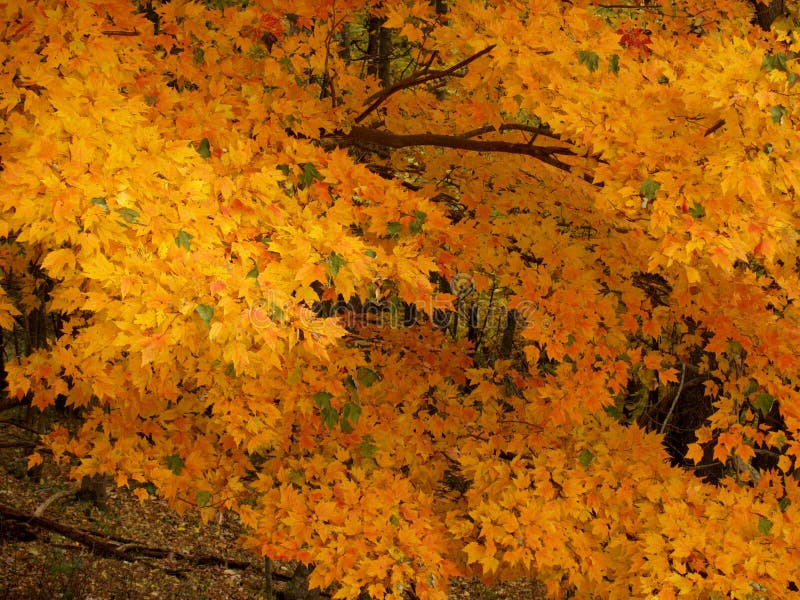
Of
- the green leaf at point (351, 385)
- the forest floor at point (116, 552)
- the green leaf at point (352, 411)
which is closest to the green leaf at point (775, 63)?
the green leaf at point (352, 411)

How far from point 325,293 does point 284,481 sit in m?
1.68

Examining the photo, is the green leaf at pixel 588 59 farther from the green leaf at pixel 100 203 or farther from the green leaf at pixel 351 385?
the green leaf at pixel 351 385

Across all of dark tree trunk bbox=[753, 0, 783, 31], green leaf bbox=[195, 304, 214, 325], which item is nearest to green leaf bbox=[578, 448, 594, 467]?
green leaf bbox=[195, 304, 214, 325]

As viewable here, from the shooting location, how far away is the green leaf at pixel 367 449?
554 centimetres

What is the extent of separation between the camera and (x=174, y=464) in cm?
535

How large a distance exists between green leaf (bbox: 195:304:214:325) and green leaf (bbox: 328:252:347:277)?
0.62m

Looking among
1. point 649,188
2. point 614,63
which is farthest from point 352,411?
point 614,63

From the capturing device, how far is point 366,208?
4449mm

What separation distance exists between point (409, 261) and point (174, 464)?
2.44 m

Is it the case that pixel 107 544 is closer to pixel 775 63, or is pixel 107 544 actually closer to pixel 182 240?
pixel 182 240

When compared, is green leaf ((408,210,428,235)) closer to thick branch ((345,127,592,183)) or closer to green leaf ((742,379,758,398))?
thick branch ((345,127,592,183))

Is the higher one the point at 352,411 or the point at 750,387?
the point at 750,387

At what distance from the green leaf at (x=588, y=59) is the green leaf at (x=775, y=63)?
834 mm

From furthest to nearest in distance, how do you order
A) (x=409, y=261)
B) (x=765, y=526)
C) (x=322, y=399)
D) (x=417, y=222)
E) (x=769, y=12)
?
(x=769, y=12) < (x=765, y=526) < (x=322, y=399) < (x=417, y=222) < (x=409, y=261)
